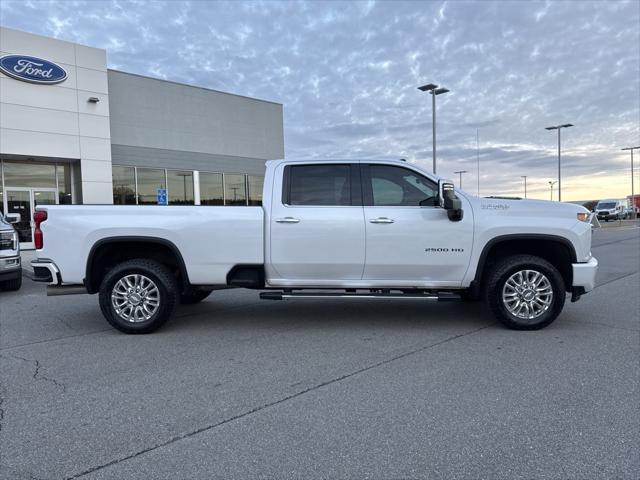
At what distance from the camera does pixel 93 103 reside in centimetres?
1981

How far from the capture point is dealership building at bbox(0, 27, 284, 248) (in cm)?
1836

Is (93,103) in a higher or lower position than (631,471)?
higher

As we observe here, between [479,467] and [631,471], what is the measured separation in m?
0.84

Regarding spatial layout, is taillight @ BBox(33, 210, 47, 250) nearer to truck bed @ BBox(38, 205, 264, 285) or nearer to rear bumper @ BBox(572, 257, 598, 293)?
truck bed @ BBox(38, 205, 264, 285)

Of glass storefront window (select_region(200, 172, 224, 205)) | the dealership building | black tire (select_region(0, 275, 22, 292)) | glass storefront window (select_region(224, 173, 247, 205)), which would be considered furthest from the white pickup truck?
glass storefront window (select_region(224, 173, 247, 205))

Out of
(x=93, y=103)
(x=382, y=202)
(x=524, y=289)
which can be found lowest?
(x=524, y=289)

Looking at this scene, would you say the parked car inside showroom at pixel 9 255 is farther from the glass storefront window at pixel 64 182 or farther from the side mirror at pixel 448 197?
the glass storefront window at pixel 64 182

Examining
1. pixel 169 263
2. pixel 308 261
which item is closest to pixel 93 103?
pixel 169 263

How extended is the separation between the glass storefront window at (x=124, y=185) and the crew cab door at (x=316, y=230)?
17.4m

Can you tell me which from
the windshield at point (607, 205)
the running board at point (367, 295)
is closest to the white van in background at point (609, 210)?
the windshield at point (607, 205)

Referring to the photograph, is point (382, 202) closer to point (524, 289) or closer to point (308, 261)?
point (308, 261)

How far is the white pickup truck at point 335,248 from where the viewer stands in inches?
231

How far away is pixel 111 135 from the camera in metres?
21.3

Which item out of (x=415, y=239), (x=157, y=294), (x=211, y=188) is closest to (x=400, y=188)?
(x=415, y=239)
